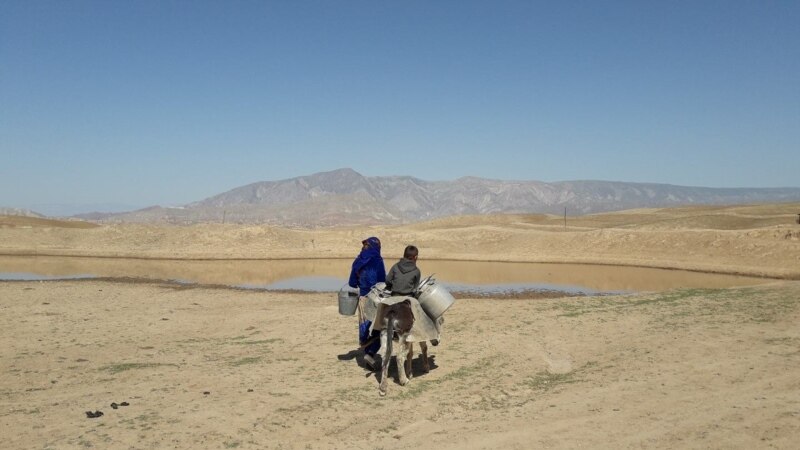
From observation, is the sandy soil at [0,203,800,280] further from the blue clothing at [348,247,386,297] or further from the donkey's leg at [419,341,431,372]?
the blue clothing at [348,247,386,297]

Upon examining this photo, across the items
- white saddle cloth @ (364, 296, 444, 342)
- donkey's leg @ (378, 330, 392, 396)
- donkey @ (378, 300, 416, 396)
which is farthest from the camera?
white saddle cloth @ (364, 296, 444, 342)

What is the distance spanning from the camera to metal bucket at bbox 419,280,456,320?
9992 mm

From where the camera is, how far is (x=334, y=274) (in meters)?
36.5

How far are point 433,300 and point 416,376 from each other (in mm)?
1453

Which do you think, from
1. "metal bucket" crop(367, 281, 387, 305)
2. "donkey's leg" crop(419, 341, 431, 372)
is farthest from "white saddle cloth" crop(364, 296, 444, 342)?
"donkey's leg" crop(419, 341, 431, 372)

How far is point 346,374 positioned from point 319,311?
315 inches

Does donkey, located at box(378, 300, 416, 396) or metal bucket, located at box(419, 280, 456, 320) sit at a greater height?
metal bucket, located at box(419, 280, 456, 320)

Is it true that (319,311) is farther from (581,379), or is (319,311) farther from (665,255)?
(665,255)

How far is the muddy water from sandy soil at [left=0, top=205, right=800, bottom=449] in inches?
376

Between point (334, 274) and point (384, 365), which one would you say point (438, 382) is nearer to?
point (384, 365)

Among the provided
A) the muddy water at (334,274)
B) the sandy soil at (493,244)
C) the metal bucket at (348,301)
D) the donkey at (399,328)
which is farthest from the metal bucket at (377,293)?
the sandy soil at (493,244)

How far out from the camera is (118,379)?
1001 cm

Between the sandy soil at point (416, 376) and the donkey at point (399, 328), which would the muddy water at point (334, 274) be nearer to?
the sandy soil at point (416, 376)

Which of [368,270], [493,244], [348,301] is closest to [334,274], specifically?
[493,244]
